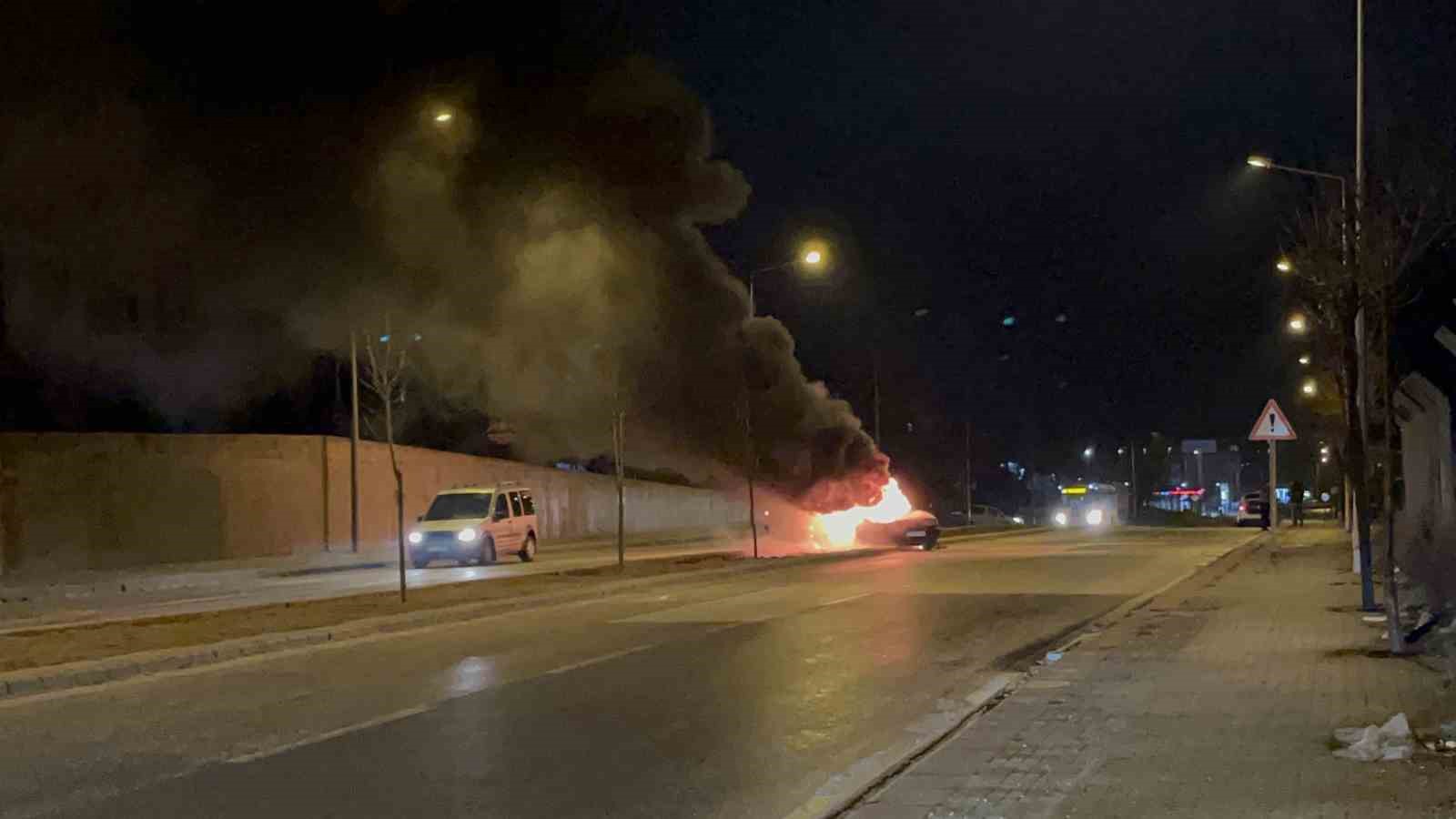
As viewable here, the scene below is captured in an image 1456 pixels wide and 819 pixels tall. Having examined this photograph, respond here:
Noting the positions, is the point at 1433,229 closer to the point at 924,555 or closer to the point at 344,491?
the point at 924,555

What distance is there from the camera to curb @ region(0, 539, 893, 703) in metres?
11.6

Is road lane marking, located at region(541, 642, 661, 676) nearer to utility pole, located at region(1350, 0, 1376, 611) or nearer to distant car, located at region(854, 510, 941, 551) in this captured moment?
utility pole, located at region(1350, 0, 1376, 611)

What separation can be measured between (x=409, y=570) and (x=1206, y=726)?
2119 cm

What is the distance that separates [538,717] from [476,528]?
19.0 m

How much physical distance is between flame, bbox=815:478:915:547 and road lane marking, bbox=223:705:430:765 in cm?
2615

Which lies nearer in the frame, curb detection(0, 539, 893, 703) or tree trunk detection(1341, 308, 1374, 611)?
curb detection(0, 539, 893, 703)

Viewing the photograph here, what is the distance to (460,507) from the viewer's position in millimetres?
29531

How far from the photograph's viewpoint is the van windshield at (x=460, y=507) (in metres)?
29.2

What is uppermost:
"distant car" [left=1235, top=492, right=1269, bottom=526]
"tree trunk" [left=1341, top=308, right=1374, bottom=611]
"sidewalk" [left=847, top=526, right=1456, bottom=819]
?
"tree trunk" [left=1341, top=308, right=1374, bottom=611]

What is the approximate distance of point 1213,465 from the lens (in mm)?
78938

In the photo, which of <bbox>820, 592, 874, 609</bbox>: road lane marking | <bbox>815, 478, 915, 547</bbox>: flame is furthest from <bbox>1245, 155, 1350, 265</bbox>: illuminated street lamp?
<bbox>815, 478, 915, 547</bbox>: flame

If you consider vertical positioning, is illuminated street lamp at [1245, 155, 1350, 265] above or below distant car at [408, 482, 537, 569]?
above

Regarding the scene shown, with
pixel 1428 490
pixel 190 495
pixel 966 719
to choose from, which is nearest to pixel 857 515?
pixel 190 495

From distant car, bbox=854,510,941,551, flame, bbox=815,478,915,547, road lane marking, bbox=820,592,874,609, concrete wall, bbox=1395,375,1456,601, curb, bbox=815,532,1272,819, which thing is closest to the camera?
curb, bbox=815,532,1272,819
